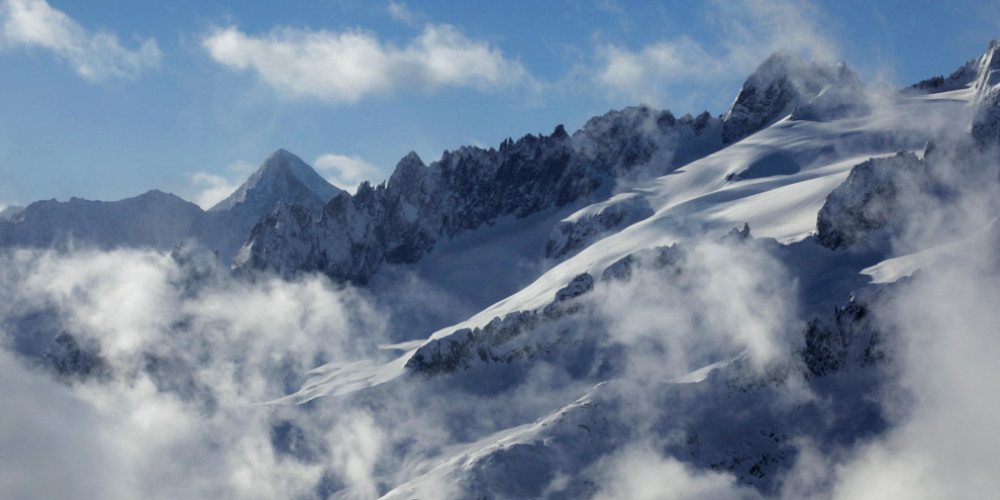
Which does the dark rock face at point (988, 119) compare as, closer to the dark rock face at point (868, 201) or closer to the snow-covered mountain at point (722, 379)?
the snow-covered mountain at point (722, 379)

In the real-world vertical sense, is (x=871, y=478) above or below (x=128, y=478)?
below

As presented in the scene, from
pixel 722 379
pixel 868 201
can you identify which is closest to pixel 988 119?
pixel 868 201

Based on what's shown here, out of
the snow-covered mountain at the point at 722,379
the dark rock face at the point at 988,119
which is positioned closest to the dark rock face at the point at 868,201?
the snow-covered mountain at the point at 722,379

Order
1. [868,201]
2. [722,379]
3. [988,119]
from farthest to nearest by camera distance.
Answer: [988,119]
[868,201]
[722,379]

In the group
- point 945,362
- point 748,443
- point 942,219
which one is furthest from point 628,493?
point 942,219

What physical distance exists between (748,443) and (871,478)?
17291 millimetres

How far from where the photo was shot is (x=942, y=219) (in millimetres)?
149875

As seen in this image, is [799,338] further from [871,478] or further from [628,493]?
[628,493]

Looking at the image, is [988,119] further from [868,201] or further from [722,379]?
[722,379]

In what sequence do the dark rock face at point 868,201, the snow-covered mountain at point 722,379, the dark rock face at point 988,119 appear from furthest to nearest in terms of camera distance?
the dark rock face at point 988,119
the dark rock face at point 868,201
the snow-covered mountain at point 722,379

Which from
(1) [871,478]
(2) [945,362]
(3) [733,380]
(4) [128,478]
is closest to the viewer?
(1) [871,478]

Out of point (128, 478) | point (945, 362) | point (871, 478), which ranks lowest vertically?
point (871, 478)

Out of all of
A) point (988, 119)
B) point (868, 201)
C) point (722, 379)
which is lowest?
point (722, 379)

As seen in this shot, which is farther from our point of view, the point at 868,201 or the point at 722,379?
the point at 868,201
